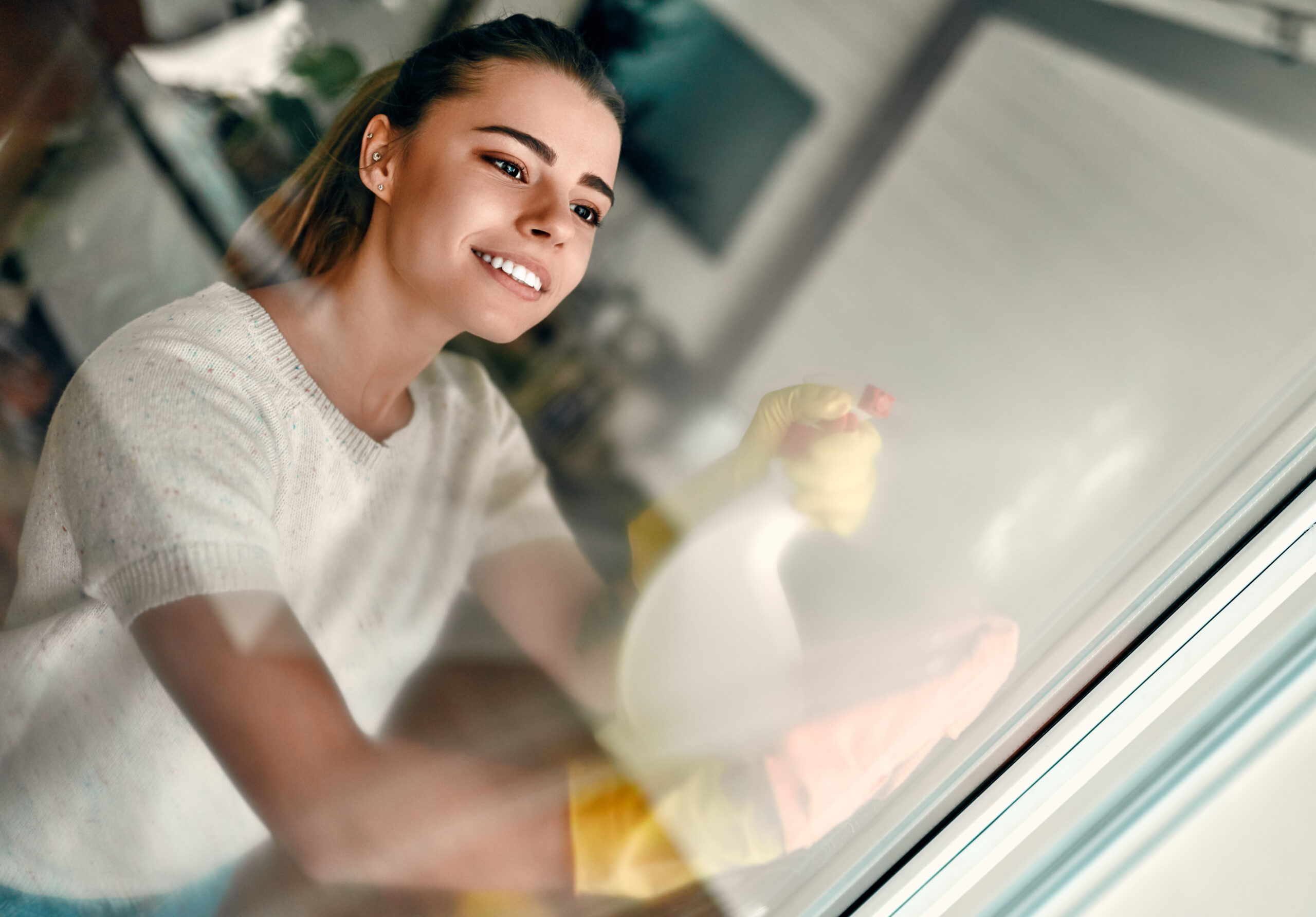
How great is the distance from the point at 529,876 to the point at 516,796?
65mm

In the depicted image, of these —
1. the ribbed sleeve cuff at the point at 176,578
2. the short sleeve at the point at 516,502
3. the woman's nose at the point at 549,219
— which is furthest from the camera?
the short sleeve at the point at 516,502

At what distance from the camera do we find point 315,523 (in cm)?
58

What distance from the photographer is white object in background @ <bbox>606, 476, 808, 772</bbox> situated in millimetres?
649

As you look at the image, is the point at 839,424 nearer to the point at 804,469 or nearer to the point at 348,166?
the point at 804,469

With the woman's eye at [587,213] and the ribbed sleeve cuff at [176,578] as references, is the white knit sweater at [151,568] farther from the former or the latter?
the woman's eye at [587,213]

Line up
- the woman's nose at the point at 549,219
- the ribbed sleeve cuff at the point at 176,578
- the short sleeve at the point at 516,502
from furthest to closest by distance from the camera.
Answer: the short sleeve at the point at 516,502, the woman's nose at the point at 549,219, the ribbed sleeve cuff at the point at 176,578

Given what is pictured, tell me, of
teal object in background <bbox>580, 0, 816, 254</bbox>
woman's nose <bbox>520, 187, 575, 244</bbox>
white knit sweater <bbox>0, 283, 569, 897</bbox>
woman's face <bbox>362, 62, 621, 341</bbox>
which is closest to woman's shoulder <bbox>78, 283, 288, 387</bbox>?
white knit sweater <bbox>0, 283, 569, 897</bbox>

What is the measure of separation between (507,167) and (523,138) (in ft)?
0.09

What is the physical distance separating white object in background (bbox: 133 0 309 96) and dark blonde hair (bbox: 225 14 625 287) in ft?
0.26

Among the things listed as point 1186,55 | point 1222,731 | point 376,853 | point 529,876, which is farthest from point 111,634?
point 1186,55

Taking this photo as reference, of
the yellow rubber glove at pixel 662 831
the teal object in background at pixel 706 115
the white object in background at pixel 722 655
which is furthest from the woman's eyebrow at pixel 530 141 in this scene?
the yellow rubber glove at pixel 662 831

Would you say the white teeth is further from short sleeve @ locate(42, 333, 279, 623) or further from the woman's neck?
short sleeve @ locate(42, 333, 279, 623)

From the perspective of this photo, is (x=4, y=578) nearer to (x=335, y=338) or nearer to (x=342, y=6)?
(x=335, y=338)

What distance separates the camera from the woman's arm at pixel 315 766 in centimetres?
47
